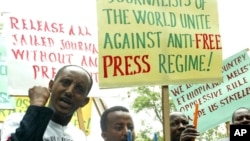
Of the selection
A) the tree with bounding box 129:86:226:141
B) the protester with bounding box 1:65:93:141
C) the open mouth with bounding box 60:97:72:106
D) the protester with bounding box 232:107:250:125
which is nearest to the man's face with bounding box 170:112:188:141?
the protester with bounding box 232:107:250:125

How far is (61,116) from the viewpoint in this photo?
12.3 feet

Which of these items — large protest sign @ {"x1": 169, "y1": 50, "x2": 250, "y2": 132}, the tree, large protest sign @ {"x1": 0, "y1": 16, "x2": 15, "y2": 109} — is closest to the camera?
large protest sign @ {"x1": 169, "y1": 50, "x2": 250, "y2": 132}

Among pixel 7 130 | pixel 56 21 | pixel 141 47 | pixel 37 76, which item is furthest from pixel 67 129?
pixel 56 21

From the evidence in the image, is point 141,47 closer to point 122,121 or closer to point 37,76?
point 122,121

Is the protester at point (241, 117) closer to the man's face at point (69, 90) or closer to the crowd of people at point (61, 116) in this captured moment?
the crowd of people at point (61, 116)

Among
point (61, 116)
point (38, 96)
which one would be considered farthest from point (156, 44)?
point (38, 96)

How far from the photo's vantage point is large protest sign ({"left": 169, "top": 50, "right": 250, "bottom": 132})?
6.64 metres

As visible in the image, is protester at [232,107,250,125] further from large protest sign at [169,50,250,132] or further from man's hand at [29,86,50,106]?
man's hand at [29,86,50,106]

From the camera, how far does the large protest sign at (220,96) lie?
21.8ft

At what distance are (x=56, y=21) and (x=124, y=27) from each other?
188cm

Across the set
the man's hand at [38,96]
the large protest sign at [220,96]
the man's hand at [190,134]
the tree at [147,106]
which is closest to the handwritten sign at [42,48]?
the large protest sign at [220,96]

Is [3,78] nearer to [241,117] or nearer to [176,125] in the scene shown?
[176,125]

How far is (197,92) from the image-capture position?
6.80 m

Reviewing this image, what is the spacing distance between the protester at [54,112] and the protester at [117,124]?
1.41 feet
